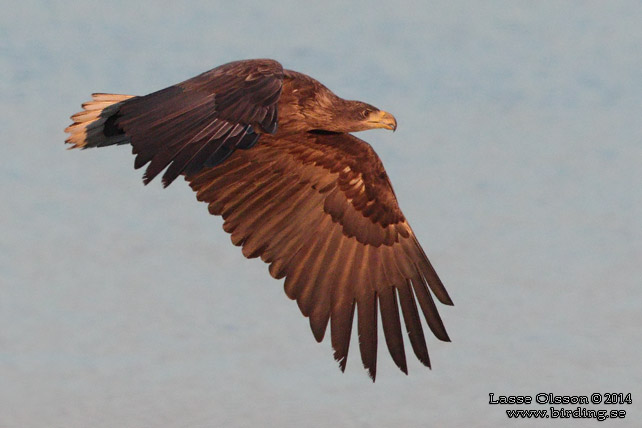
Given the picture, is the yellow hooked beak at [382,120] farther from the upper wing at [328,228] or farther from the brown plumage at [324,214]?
the upper wing at [328,228]

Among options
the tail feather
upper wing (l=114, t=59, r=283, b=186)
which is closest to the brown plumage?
the tail feather

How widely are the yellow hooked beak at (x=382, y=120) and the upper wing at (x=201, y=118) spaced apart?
165 cm

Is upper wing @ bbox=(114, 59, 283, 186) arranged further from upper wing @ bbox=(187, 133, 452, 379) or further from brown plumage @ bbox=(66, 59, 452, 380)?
upper wing @ bbox=(187, 133, 452, 379)

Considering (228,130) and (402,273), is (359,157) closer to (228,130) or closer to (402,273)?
(402,273)

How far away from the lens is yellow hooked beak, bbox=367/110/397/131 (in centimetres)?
1079

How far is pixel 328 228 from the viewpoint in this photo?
11.2m

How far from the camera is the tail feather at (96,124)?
10367 millimetres

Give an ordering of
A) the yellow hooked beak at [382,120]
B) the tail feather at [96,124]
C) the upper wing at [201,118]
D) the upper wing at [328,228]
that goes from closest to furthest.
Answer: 1. the upper wing at [201,118]
2. the tail feather at [96,124]
3. the upper wing at [328,228]
4. the yellow hooked beak at [382,120]

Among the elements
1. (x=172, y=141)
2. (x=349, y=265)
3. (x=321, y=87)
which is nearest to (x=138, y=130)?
(x=172, y=141)

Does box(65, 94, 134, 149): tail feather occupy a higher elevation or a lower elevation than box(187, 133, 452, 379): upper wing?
higher

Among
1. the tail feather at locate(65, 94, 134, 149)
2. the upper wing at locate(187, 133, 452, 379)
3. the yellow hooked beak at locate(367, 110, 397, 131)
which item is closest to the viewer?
the tail feather at locate(65, 94, 134, 149)

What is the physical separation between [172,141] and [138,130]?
0.37m

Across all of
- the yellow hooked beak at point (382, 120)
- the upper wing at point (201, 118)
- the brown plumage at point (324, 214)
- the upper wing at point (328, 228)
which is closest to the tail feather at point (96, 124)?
the brown plumage at point (324, 214)

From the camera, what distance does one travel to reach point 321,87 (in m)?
10.6
